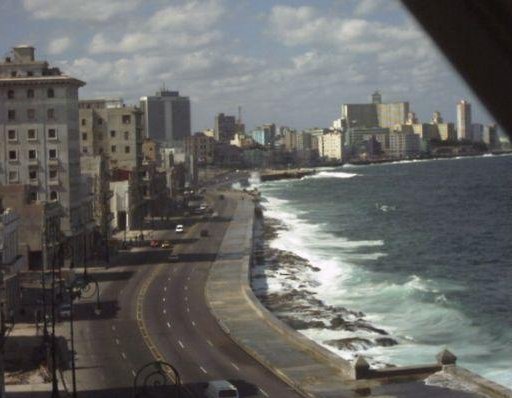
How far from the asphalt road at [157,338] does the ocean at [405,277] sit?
13.1ft

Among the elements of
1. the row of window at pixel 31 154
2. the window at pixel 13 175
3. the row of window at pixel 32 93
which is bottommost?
the window at pixel 13 175

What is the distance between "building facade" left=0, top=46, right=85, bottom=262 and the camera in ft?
159

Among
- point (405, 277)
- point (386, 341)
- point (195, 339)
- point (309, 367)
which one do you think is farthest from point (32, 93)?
point (309, 367)

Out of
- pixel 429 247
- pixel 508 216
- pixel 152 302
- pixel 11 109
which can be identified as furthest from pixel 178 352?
pixel 508 216

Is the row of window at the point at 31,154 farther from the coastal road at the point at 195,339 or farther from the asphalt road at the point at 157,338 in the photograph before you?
the coastal road at the point at 195,339

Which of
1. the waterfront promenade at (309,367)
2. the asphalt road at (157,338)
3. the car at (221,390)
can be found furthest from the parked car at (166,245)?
the car at (221,390)

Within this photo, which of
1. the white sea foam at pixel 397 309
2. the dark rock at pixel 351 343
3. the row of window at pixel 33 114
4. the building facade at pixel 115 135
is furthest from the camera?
the building facade at pixel 115 135

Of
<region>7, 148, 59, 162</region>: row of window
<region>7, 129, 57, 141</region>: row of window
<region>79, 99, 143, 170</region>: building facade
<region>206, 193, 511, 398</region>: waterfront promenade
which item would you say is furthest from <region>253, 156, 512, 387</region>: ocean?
<region>79, 99, 143, 170</region>: building facade

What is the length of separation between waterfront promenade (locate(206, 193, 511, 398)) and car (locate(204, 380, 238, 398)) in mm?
1771

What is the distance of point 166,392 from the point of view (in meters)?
21.1

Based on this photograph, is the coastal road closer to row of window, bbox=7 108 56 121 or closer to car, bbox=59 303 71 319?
car, bbox=59 303 71 319

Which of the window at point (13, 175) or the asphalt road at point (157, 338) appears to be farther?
the window at point (13, 175)

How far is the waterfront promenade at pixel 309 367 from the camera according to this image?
2125 centimetres

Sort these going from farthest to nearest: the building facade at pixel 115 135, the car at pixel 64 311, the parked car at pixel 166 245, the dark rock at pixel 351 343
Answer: the building facade at pixel 115 135, the parked car at pixel 166 245, the car at pixel 64 311, the dark rock at pixel 351 343
